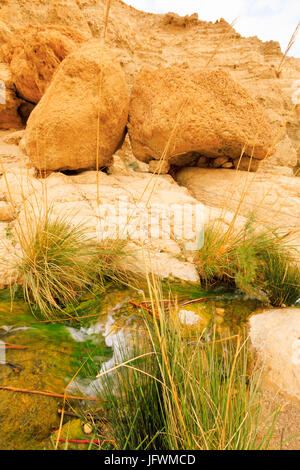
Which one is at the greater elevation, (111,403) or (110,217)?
(110,217)

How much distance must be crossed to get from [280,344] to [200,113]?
312cm

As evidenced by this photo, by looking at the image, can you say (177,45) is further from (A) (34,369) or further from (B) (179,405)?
(B) (179,405)

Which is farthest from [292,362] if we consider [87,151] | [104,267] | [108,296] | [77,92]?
[77,92]

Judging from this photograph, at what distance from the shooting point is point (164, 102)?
358 centimetres

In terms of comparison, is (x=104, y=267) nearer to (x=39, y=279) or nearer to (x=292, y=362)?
(x=39, y=279)

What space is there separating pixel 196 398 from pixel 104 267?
121cm

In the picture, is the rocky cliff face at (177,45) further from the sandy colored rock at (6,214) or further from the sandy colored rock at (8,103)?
the sandy colored rock at (6,214)

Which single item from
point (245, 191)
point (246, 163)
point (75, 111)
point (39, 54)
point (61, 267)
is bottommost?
point (61, 267)

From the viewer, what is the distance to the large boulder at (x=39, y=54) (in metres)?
4.16

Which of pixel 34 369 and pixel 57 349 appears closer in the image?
pixel 34 369

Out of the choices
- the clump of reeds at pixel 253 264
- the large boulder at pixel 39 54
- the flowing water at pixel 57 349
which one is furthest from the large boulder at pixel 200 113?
the flowing water at pixel 57 349

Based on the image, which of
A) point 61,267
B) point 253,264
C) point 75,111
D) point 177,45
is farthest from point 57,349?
point 177,45

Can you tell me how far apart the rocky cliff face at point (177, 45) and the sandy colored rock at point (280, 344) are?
3556 mm

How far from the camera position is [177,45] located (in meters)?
9.98
